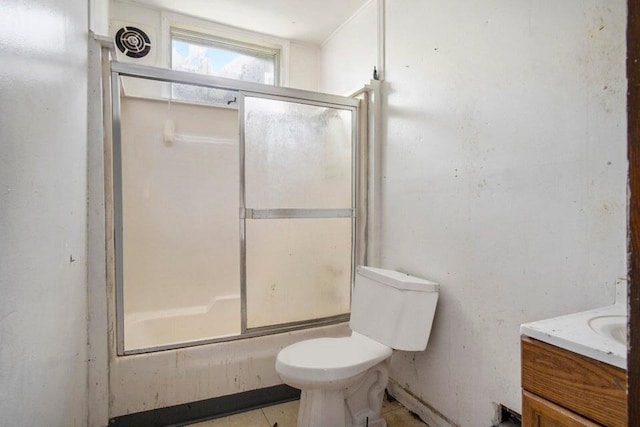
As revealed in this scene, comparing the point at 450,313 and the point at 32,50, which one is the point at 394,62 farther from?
the point at 32,50

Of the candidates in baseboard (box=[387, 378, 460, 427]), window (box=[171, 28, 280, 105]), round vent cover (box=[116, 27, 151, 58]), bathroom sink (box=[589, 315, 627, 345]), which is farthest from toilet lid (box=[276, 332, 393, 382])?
round vent cover (box=[116, 27, 151, 58])

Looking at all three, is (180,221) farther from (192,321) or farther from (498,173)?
(498,173)

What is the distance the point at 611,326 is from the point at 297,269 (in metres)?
1.52

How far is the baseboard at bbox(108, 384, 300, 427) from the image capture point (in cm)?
169

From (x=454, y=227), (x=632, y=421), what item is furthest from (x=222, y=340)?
(x=632, y=421)

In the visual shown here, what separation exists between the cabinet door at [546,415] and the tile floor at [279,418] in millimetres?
1089

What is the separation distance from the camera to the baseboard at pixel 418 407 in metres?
Result: 1.67

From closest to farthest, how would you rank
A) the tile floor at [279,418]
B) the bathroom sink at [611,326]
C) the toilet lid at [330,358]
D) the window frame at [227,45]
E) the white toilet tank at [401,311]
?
the bathroom sink at [611,326]
the toilet lid at [330,358]
the white toilet tank at [401,311]
the tile floor at [279,418]
the window frame at [227,45]

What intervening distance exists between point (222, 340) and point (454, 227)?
1.39m

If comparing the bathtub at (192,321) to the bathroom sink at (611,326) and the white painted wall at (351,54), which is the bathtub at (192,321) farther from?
the bathroom sink at (611,326)

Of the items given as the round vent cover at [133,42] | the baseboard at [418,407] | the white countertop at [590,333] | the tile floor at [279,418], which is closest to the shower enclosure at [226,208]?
the round vent cover at [133,42]

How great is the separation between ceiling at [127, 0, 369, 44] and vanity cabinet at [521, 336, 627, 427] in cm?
232

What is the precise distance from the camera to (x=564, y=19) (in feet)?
3.76

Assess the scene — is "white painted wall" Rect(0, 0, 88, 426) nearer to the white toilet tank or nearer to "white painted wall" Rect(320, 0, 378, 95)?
the white toilet tank
